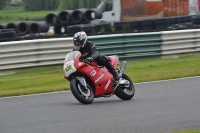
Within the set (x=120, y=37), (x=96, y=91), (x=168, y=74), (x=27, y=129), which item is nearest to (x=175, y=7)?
(x=120, y=37)

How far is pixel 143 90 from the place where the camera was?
1161 cm

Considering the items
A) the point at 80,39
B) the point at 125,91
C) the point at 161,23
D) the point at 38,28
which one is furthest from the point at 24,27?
the point at 80,39

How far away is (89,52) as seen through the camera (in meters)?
9.65

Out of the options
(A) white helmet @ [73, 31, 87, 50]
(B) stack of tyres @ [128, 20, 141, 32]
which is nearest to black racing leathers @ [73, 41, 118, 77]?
(A) white helmet @ [73, 31, 87, 50]

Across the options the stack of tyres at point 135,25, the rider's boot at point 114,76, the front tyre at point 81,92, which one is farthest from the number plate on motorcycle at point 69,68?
the stack of tyres at point 135,25

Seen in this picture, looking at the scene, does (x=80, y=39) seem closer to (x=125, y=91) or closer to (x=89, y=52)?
(x=89, y=52)

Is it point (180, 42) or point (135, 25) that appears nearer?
point (180, 42)

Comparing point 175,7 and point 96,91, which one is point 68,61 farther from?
point 175,7

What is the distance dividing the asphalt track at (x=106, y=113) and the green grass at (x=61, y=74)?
1317 millimetres

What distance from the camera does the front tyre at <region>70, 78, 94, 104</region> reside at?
30.3ft

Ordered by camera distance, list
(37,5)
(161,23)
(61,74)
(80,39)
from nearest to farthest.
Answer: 1. (80,39)
2. (61,74)
3. (161,23)
4. (37,5)

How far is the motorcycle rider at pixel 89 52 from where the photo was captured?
945 centimetres

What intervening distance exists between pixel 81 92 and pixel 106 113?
1.01 m

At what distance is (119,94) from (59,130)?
3.28 meters
